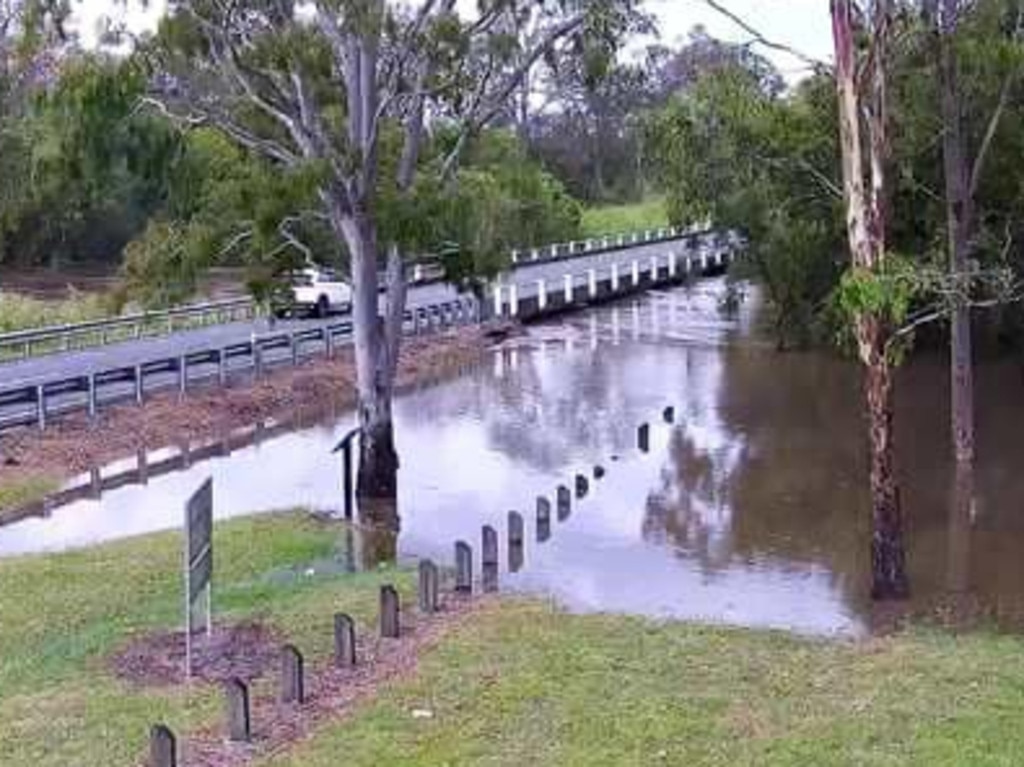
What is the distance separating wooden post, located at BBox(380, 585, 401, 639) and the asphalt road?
49.3 feet

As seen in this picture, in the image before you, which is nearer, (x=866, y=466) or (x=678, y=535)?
(x=678, y=535)

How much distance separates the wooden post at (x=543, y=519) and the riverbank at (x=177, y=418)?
7.09 meters

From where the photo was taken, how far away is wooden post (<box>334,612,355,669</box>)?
12.0 metres

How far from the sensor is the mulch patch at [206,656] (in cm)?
1191

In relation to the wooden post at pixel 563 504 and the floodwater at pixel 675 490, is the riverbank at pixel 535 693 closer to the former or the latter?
the floodwater at pixel 675 490

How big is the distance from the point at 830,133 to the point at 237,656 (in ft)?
78.2

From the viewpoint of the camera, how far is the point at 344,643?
12055 mm

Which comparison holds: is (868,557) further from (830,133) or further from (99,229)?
(99,229)

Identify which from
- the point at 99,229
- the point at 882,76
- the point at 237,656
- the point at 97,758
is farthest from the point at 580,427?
the point at 99,229

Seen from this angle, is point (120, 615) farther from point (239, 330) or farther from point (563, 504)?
point (239, 330)

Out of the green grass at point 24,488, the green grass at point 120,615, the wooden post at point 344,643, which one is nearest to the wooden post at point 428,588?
the green grass at point 120,615

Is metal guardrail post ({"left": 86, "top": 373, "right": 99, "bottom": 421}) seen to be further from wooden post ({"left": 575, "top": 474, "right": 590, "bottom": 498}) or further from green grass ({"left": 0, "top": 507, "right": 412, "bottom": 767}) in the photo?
wooden post ({"left": 575, "top": 474, "right": 590, "bottom": 498})

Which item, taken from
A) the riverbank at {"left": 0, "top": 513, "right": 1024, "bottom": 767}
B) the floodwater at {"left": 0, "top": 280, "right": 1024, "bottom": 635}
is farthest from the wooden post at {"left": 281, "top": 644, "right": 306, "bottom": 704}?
the floodwater at {"left": 0, "top": 280, "right": 1024, "bottom": 635}

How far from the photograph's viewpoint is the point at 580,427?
29.5 m
